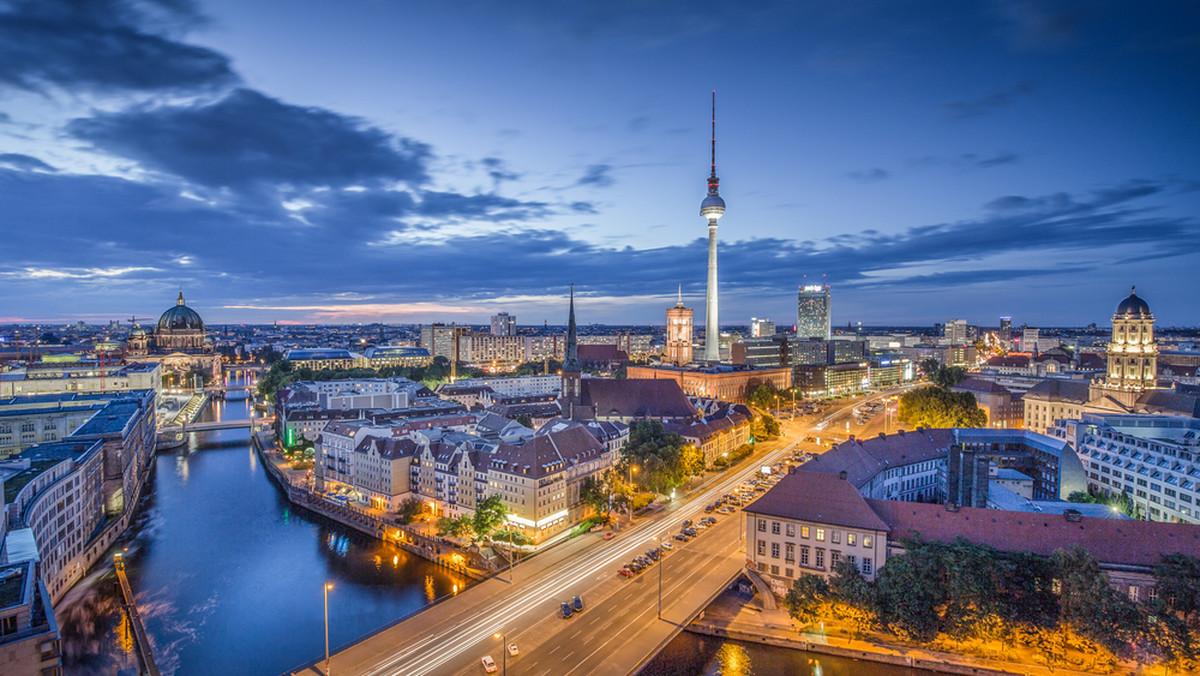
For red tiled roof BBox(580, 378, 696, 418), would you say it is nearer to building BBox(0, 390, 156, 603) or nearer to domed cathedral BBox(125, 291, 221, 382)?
building BBox(0, 390, 156, 603)

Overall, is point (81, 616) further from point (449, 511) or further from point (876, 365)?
point (876, 365)

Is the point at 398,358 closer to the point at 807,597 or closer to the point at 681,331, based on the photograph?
the point at 681,331

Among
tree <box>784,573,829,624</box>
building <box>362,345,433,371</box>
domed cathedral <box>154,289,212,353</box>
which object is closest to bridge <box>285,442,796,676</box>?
tree <box>784,573,829,624</box>

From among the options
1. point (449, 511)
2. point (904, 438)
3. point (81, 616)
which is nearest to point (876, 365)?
point (904, 438)

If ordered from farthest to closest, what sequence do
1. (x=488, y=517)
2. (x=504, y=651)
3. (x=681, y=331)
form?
(x=681, y=331), (x=488, y=517), (x=504, y=651)

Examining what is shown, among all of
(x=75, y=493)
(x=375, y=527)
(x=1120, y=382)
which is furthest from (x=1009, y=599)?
(x=1120, y=382)

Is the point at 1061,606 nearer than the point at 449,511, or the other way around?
the point at 1061,606
